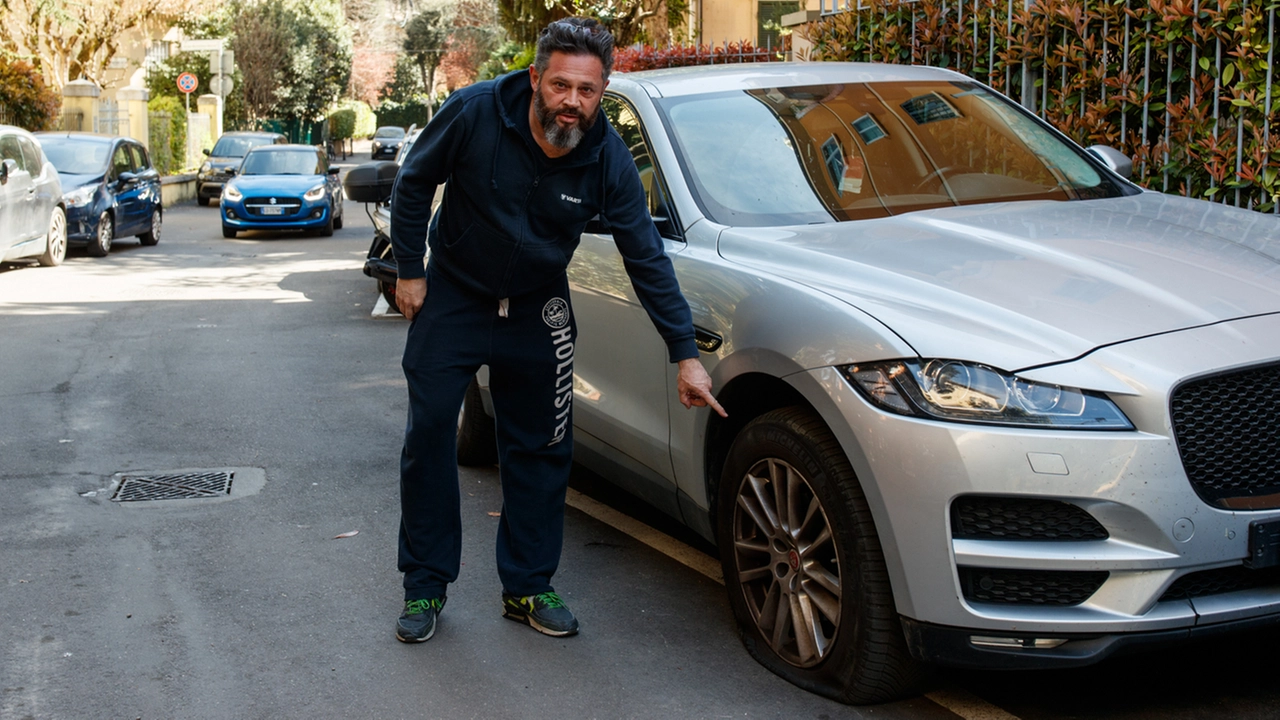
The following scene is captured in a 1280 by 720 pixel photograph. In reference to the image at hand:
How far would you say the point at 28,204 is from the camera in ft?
51.1

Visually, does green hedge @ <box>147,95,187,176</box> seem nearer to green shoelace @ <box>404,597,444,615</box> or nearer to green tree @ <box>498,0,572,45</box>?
green tree @ <box>498,0,572,45</box>

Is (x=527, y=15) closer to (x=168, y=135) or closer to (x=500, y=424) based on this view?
(x=168, y=135)

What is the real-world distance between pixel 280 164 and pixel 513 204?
1966 cm

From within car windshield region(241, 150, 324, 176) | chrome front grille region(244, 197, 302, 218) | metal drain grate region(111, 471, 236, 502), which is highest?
car windshield region(241, 150, 324, 176)

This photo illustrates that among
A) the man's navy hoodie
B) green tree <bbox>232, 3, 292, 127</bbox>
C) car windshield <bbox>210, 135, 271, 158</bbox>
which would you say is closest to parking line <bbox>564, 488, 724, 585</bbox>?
the man's navy hoodie

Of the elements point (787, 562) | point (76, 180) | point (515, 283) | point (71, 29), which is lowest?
point (787, 562)

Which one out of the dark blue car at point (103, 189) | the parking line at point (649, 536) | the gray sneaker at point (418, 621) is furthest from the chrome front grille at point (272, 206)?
the gray sneaker at point (418, 621)

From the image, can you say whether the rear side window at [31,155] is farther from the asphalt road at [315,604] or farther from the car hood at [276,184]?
the asphalt road at [315,604]

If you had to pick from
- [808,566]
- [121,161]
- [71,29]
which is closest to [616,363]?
[808,566]

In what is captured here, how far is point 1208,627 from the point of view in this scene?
3287 mm

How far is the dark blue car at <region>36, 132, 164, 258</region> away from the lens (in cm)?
1780

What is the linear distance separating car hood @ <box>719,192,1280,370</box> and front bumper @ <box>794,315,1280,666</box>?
0.13 meters

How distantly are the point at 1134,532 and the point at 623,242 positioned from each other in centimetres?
168

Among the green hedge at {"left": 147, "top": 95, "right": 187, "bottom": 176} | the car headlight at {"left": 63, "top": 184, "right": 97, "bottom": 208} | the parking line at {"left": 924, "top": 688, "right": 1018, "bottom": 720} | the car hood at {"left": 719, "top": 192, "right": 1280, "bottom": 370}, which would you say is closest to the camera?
the car hood at {"left": 719, "top": 192, "right": 1280, "bottom": 370}
